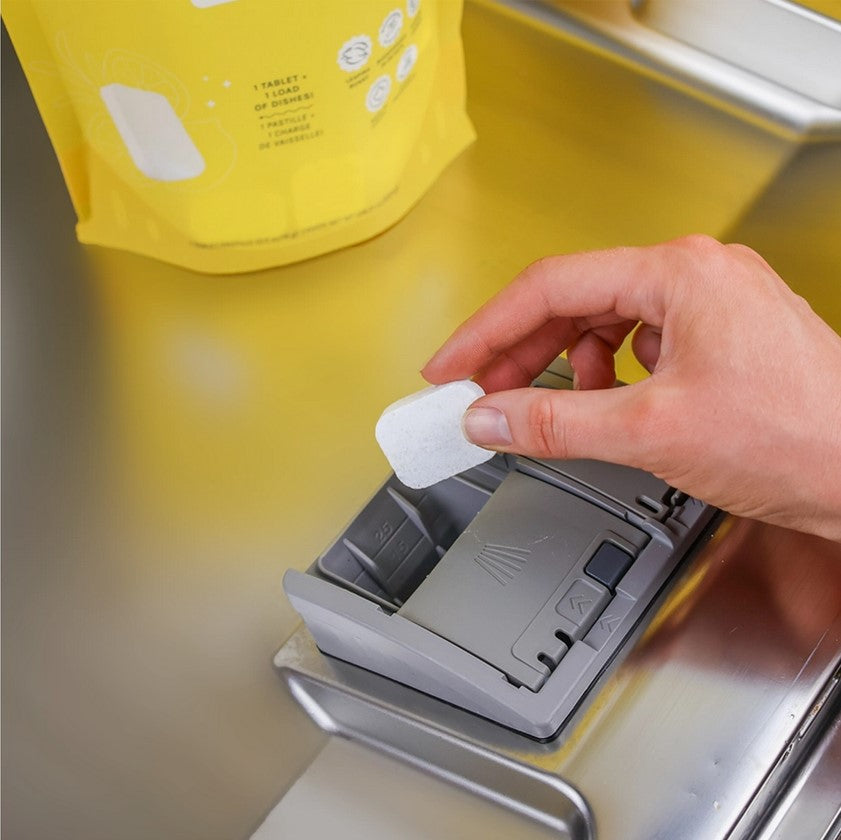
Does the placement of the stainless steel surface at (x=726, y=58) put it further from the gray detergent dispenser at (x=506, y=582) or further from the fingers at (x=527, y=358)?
the gray detergent dispenser at (x=506, y=582)

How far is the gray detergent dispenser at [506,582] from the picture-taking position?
0.64m

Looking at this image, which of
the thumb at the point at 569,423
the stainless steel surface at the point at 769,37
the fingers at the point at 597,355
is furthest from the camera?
the stainless steel surface at the point at 769,37

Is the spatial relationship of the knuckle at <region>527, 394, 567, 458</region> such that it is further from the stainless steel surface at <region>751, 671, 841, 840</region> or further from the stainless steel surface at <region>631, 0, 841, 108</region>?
the stainless steel surface at <region>631, 0, 841, 108</region>

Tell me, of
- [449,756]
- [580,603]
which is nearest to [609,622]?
[580,603]

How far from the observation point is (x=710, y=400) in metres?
0.64

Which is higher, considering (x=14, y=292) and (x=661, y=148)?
(x=661, y=148)

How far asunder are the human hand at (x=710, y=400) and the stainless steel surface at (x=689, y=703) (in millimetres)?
47

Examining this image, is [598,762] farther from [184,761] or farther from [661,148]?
[661,148]

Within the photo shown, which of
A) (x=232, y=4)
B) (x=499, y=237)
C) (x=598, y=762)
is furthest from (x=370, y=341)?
(x=598, y=762)

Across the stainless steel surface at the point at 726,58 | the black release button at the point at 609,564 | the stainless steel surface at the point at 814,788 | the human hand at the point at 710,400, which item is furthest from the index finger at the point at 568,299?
the stainless steel surface at the point at 726,58

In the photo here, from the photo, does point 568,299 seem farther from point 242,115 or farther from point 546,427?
point 242,115

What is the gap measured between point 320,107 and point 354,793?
46cm

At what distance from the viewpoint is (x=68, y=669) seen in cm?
74

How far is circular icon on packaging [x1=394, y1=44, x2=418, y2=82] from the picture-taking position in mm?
839
